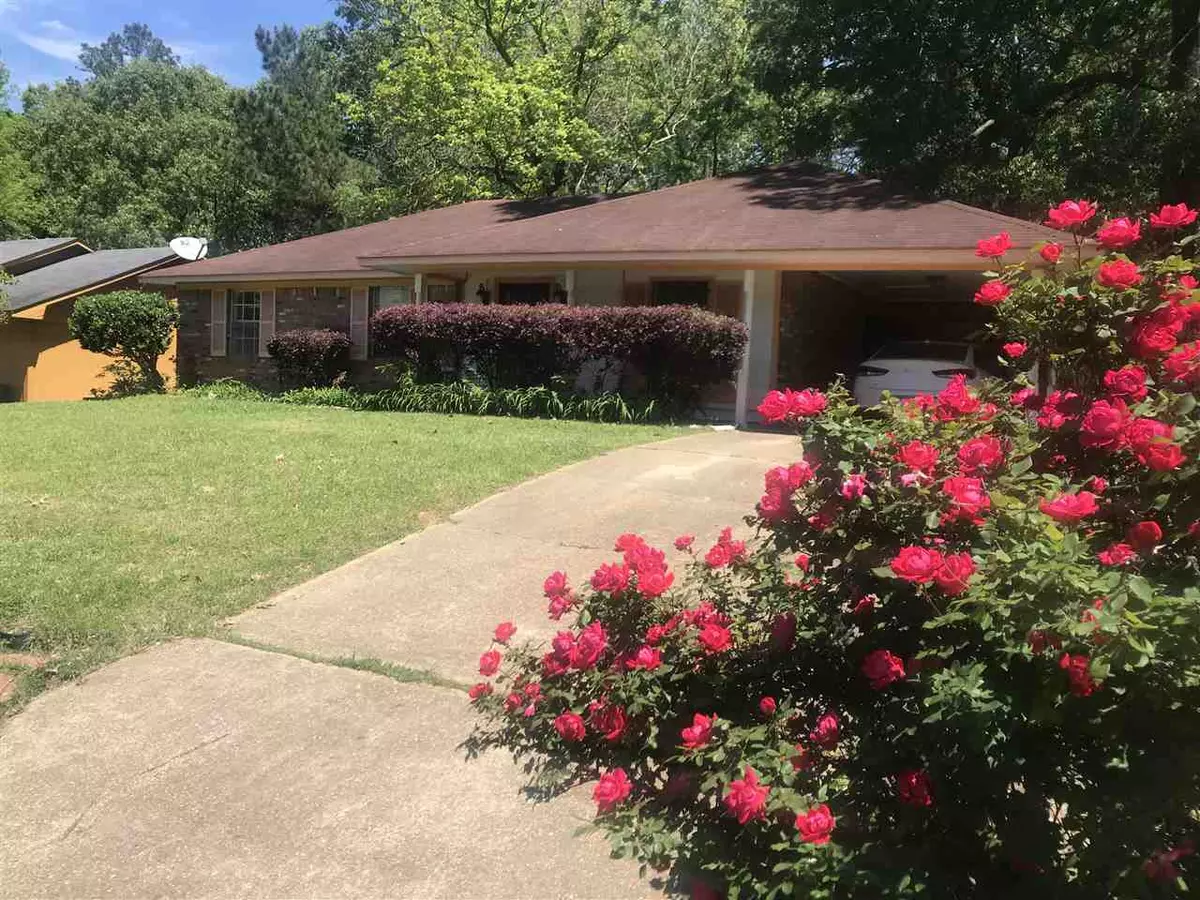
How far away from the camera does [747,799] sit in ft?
6.91

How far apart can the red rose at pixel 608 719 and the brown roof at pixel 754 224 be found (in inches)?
423

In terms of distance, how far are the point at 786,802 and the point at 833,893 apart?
0.68 feet

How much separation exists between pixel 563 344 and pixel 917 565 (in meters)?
12.0

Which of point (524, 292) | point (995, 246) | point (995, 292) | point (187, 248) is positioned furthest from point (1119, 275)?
point (187, 248)

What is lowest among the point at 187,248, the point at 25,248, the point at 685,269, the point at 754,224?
the point at 685,269

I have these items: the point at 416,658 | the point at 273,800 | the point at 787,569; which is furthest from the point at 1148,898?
the point at 416,658

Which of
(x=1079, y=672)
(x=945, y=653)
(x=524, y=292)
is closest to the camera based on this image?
(x=1079, y=672)

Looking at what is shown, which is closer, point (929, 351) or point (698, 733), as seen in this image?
point (698, 733)

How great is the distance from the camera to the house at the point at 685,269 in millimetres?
13273

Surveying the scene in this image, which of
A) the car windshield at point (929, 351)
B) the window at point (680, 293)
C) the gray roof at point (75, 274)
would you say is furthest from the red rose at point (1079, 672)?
the gray roof at point (75, 274)

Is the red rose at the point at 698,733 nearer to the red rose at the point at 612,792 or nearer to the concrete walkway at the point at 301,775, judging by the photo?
the red rose at the point at 612,792

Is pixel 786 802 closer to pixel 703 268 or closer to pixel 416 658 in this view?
pixel 416 658

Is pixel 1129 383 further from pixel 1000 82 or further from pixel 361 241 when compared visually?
pixel 361 241

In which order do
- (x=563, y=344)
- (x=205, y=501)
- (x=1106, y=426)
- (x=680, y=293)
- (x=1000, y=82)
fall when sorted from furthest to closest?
(x=1000, y=82) < (x=680, y=293) < (x=563, y=344) < (x=205, y=501) < (x=1106, y=426)
